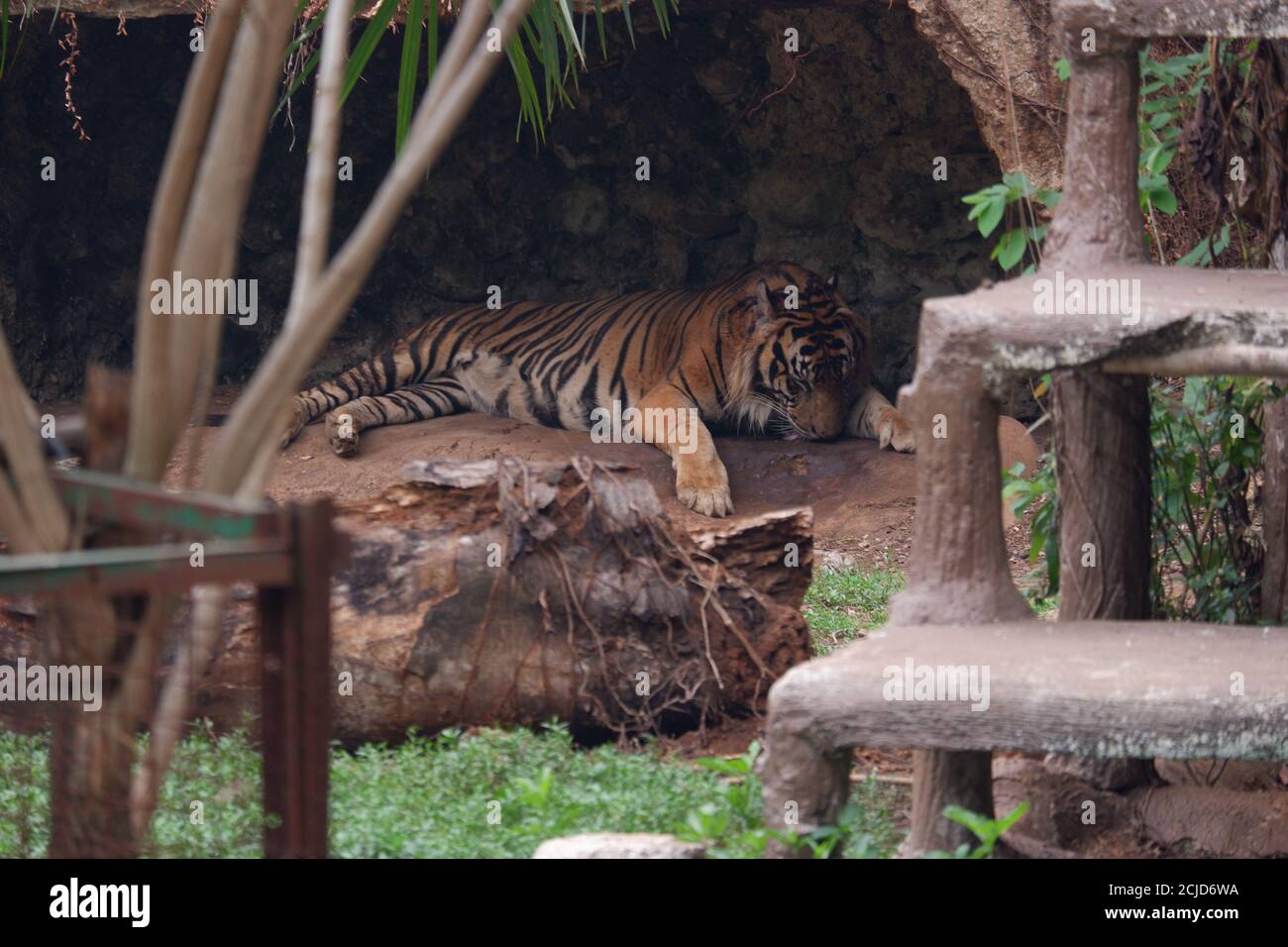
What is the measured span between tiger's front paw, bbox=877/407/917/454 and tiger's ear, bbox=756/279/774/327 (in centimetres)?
84

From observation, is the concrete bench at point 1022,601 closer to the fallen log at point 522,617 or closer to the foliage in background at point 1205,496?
the foliage in background at point 1205,496

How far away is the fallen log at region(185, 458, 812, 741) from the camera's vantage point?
12.9 feet

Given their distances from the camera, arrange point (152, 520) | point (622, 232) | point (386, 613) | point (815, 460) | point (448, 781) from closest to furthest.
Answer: point (152, 520) < point (448, 781) < point (386, 613) < point (815, 460) < point (622, 232)

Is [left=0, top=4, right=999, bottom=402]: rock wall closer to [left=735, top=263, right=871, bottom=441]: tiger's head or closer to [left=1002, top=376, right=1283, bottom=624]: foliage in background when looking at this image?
[left=735, top=263, right=871, bottom=441]: tiger's head

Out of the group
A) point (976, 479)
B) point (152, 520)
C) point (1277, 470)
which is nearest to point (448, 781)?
point (976, 479)

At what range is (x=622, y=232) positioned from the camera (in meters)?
9.14

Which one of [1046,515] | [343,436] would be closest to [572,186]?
[343,436]

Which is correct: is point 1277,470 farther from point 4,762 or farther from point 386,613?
point 4,762

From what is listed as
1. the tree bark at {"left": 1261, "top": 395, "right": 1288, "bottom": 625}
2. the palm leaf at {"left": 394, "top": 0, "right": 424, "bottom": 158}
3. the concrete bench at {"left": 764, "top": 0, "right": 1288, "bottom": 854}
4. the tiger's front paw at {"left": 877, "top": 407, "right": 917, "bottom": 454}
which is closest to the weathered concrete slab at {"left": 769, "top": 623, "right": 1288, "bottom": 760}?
the concrete bench at {"left": 764, "top": 0, "right": 1288, "bottom": 854}

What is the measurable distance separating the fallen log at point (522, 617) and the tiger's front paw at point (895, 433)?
3474mm

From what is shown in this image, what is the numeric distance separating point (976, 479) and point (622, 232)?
21.4 feet
